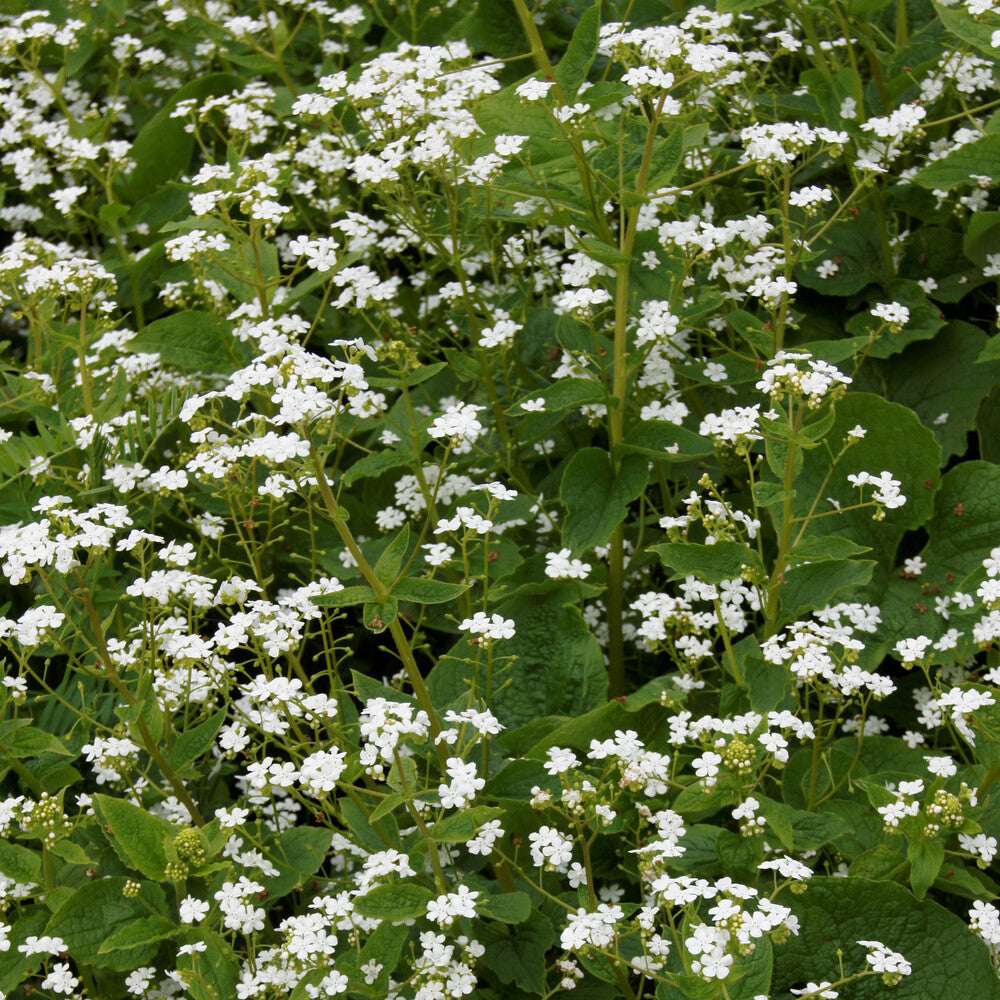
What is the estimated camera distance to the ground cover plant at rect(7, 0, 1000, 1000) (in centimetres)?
230

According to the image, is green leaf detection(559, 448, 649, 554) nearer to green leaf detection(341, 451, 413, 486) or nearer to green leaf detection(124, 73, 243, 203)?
green leaf detection(341, 451, 413, 486)

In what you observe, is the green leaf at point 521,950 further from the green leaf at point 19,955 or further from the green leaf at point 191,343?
the green leaf at point 191,343

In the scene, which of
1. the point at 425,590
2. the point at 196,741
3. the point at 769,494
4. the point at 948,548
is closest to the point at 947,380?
the point at 948,548

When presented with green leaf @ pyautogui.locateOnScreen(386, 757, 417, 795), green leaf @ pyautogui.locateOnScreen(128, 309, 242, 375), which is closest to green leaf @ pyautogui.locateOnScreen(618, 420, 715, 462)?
green leaf @ pyautogui.locateOnScreen(386, 757, 417, 795)

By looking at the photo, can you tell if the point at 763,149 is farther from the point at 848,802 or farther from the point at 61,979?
the point at 61,979

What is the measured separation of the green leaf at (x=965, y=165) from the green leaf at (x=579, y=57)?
1087 mm

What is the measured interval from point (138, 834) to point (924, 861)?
1569mm

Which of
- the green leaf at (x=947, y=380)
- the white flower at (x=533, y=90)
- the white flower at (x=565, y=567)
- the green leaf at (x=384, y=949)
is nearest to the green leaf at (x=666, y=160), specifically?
the white flower at (x=533, y=90)

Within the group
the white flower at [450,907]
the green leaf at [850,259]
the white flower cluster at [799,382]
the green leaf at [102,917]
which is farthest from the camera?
the green leaf at [850,259]

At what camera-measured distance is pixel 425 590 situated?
225 centimetres

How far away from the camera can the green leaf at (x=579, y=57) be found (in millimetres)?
2771

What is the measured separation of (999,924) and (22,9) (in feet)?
18.0

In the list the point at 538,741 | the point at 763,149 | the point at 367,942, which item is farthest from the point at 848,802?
the point at 763,149

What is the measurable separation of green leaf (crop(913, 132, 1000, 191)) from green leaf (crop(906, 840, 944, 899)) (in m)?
1.86
